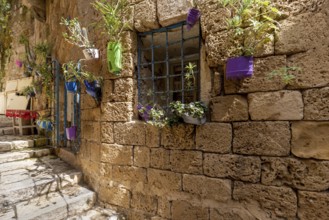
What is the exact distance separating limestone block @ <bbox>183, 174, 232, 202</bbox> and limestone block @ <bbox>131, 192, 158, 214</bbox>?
52 centimetres

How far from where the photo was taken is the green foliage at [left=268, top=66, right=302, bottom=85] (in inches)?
66.5

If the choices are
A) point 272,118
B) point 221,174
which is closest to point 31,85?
point 221,174

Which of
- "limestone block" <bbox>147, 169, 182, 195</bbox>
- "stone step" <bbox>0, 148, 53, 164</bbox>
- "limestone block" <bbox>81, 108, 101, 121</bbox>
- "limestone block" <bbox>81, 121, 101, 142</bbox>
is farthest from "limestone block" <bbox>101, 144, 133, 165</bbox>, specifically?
"stone step" <bbox>0, 148, 53, 164</bbox>

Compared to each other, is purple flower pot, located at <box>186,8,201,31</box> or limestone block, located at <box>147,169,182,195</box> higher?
purple flower pot, located at <box>186,8,201,31</box>

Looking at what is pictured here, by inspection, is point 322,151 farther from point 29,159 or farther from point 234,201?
point 29,159

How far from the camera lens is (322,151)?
162cm

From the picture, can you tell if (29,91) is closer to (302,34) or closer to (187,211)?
(187,211)

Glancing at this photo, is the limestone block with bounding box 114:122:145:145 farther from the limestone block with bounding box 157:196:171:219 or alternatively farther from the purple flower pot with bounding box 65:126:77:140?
the purple flower pot with bounding box 65:126:77:140

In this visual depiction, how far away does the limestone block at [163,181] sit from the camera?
2.31m

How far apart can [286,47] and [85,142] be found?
3050mm

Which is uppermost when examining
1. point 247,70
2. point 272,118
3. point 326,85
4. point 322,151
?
point 247,70

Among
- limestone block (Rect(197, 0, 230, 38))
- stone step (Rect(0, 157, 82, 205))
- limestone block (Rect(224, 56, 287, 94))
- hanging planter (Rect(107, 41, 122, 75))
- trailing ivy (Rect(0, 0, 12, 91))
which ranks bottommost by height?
stone step (Rect(0, 157, 82, 205))

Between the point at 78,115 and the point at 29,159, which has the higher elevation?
the point at 78,115

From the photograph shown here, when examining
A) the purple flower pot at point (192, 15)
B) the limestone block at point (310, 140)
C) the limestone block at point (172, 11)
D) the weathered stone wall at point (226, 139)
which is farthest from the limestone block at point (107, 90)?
the limestone block at point (310, 140)
